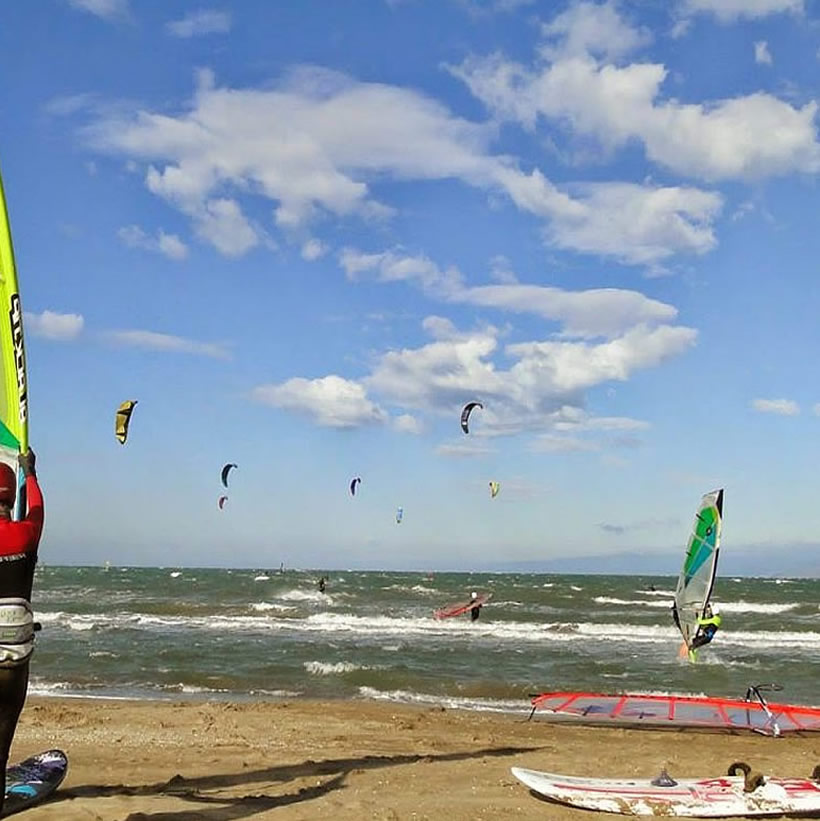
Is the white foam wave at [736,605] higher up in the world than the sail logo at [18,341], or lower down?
lower down

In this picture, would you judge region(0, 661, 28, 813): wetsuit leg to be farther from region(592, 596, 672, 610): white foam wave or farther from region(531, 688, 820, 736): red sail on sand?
region(592, 596, 672, 610): white foam wave

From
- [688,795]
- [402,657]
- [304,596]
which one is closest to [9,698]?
[688,795]

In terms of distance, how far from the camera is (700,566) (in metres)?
10.0

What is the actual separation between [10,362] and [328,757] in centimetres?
470

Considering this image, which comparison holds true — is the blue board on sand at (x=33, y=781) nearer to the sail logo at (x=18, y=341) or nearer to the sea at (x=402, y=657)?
the sail logo at (x=18, y=341)

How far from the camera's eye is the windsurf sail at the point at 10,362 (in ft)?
16.0

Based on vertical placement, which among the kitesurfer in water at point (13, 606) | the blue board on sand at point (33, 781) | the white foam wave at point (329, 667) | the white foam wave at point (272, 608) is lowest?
the white foam wave at point (272, 608)

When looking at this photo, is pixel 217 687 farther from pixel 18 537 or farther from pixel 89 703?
pixel 18 537

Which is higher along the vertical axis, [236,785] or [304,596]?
[236,785]

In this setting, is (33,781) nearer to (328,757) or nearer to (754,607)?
(328,757)

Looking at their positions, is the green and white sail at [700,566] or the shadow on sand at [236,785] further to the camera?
the green and white sail at [700,566]

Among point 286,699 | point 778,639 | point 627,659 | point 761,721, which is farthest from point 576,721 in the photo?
point 778,639

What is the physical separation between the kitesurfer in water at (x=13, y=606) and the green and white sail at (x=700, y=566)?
712 cm

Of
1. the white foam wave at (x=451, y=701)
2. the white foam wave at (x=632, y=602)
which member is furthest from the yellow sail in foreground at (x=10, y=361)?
the white foam wave at (x=632, y=602)
